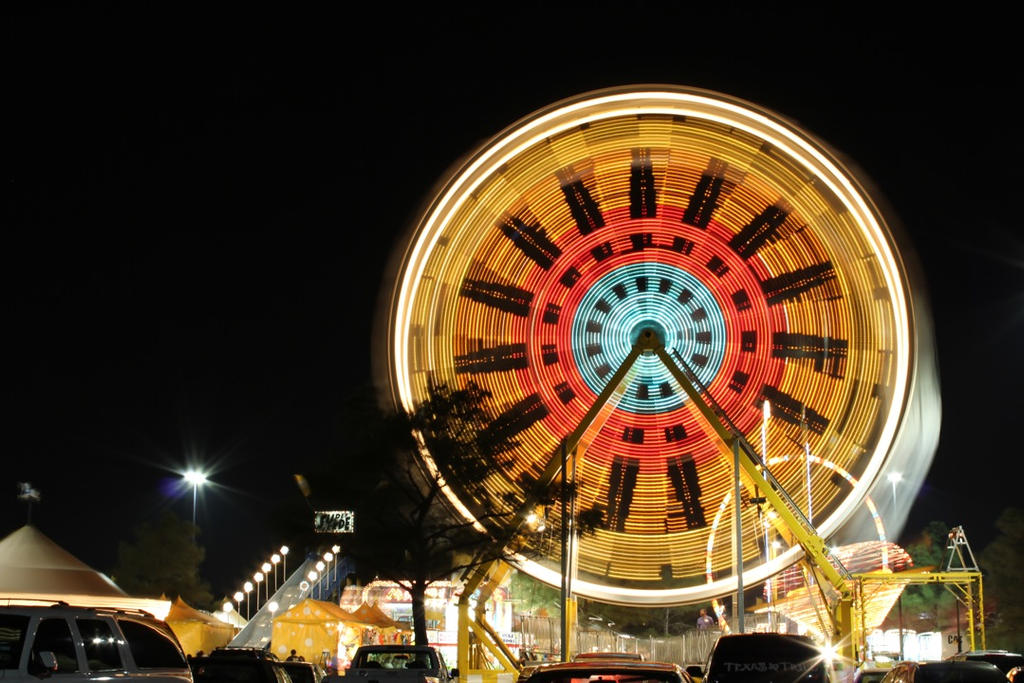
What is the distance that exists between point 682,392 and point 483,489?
548 cm

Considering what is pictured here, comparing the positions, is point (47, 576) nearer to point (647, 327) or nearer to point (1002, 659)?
point (1002, 659)

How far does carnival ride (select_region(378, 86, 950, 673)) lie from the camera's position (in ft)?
110

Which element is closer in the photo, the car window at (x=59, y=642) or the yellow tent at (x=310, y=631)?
the car window at (x=59, y=642)

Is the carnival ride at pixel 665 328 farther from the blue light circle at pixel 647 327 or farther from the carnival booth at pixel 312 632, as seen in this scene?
the carnival booth at pixel 312 632

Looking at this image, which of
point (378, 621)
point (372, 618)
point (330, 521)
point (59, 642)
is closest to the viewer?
point (59, 642)

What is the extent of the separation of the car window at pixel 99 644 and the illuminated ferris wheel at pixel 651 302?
73.7 ft

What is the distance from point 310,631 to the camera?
3384 centimetres

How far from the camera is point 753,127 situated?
113 ft

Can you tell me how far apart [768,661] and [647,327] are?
2068cm

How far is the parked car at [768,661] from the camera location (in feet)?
47.3

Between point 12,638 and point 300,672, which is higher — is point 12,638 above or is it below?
below

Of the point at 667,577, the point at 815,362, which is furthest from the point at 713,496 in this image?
the point at 815,362

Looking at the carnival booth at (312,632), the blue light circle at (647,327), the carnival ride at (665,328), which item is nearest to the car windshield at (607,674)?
the carnival ride at (665,328)

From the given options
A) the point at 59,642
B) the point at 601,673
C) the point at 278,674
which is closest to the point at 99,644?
the point at 59,642
